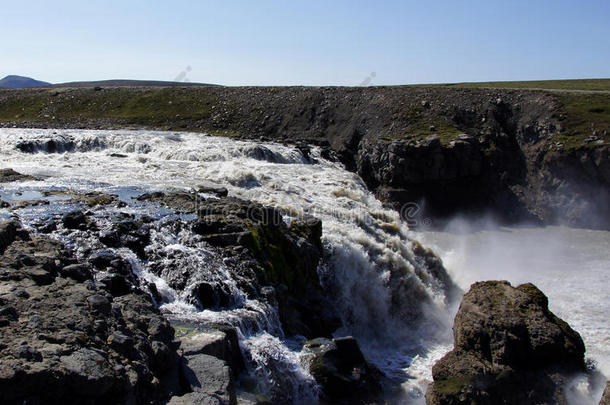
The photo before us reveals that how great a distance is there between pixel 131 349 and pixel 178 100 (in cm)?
6837

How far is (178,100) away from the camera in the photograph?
74.3 metres

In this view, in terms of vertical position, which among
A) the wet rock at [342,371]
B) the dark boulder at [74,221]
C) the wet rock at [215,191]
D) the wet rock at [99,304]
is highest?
the wet rock at [215,191]

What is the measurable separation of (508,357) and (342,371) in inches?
192

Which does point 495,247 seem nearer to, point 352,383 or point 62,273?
point 352,383

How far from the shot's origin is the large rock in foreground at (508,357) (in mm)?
14000

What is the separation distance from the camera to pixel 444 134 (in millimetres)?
50375

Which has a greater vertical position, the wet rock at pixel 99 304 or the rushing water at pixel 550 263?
the wet rock at pixel 99 304

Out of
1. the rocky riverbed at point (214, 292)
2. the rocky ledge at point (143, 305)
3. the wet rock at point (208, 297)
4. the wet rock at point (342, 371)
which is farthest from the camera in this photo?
the wet rock at point (208, 297)

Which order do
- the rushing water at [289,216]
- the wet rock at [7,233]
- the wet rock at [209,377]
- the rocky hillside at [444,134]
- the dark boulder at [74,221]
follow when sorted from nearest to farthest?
the wet rock at [209,377] < the wet rock at [7,233] < the rushing water at [289,216] < the dark boulder at [74,221] < the rocky hillside at [444,134]

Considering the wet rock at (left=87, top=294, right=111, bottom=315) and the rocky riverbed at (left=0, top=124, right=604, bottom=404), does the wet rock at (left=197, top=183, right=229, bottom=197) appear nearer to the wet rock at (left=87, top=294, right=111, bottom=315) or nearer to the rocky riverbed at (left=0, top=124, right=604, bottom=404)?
the rocky riverbed at (left=0, top=124, right=604, bottom=404)

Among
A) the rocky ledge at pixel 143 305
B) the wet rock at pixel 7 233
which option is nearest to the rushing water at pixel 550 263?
the rocky ledge at pixel 143 305

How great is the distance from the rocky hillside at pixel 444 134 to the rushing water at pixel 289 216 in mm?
7755

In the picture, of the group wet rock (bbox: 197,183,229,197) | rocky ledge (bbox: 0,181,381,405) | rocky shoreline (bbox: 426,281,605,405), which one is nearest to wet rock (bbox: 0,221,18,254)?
rocky ledge (bbox: 0,181,381,405)

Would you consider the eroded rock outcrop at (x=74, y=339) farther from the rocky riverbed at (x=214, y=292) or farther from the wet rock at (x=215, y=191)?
the wet rock at (x=215, y=191)
